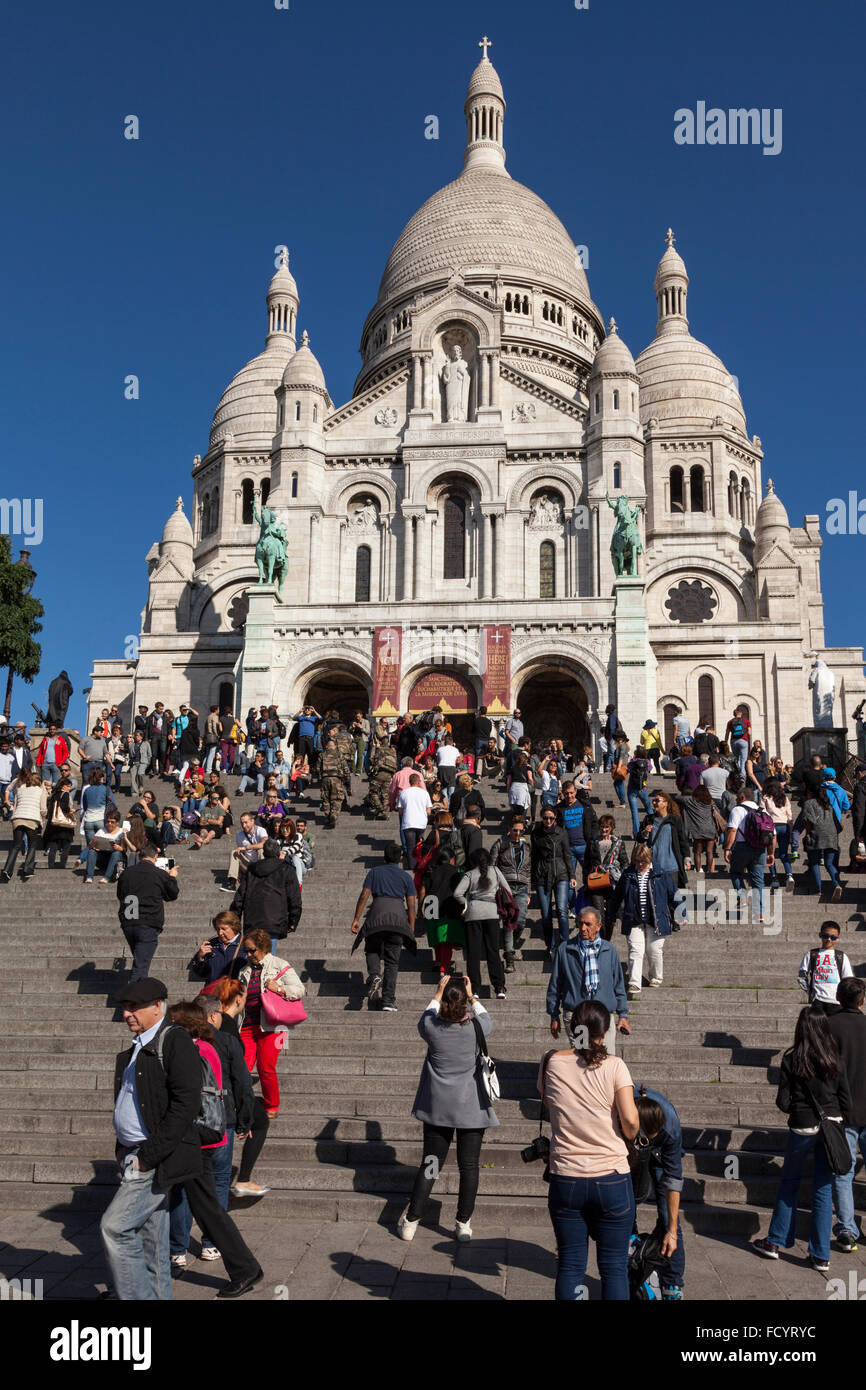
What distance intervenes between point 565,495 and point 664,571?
8101 mm

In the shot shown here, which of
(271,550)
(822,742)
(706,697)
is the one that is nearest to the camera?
(822,742)

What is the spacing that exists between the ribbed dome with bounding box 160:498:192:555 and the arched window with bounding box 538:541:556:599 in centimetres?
1738

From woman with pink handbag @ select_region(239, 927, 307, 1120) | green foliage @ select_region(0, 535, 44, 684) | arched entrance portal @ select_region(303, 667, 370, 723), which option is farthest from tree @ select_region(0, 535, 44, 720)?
woman with pink handbag @ select_region(239, 927, 307, 1120)

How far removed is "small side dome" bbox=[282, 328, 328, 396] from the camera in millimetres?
42406

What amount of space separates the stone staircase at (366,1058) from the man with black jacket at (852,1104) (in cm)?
65

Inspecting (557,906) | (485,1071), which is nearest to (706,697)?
(557,906)

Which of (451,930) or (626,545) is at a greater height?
(626,545)

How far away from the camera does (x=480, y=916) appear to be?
11891 mm

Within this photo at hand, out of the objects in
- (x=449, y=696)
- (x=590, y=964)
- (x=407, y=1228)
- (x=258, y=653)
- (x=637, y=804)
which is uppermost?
(x=258, y=653)

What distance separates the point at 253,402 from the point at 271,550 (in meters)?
19.6

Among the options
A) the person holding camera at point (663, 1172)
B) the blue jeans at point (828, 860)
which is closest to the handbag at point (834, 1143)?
the person holding camera at point (663, 1172)

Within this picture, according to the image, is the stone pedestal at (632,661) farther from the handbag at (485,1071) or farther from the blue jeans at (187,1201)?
the blue jeans at (187,1201)

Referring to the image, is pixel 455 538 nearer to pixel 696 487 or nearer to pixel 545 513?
pixel 545 513
